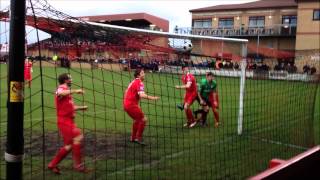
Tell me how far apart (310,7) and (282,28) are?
4299 millimetres

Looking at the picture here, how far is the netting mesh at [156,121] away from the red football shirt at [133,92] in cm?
34

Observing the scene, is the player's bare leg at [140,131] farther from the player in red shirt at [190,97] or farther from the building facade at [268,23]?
the building facade at [268,23]

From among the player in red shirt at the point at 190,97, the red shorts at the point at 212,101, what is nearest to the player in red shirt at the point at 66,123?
the player in red shirt at the point at 190,97

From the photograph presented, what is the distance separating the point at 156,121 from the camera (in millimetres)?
13938

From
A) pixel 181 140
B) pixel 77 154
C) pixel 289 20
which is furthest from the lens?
pixel 289 20

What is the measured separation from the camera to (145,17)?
60.9 meters

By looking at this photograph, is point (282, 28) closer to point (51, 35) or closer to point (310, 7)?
point (310, 7)

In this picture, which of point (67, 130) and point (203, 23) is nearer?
point (67, 130)

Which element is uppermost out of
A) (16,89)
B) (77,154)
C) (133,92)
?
(16,89)

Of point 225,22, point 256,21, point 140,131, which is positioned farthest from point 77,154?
point 225,22

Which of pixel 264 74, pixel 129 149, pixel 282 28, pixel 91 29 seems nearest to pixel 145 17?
pixel 282 28

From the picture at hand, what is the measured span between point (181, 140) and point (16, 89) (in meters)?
8.59

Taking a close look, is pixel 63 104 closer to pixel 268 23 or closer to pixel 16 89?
pixel 16 89

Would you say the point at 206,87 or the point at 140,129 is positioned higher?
the point at 206,87
